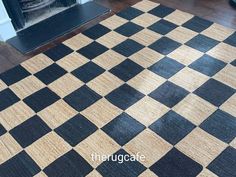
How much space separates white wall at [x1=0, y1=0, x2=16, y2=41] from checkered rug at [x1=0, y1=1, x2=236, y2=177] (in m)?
0.41

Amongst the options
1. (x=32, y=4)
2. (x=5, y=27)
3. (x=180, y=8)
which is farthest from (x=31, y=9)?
(x=180, y=8)

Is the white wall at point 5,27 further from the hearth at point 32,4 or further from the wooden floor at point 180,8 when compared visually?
the hearth at point 32,4

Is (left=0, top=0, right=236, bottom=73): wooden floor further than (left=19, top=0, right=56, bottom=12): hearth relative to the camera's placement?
No

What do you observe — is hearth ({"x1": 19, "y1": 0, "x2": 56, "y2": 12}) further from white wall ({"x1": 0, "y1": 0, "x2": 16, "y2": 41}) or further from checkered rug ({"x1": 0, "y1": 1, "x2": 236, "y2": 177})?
checkered rug ({"x1": 0, "y1": 1, "x2": 236, "y2": 177})

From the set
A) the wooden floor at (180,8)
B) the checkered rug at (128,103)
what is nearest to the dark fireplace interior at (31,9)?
the wooden floor at (180,8)

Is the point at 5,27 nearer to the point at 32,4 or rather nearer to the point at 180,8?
the point at 32,4

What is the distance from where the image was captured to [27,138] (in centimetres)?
171

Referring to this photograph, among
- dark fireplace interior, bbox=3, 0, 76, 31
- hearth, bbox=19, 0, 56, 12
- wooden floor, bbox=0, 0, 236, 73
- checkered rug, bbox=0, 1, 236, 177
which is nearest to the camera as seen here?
checkered rug, bbox=0, 1, 236, 177

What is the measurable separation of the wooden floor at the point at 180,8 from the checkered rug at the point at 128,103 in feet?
0.29

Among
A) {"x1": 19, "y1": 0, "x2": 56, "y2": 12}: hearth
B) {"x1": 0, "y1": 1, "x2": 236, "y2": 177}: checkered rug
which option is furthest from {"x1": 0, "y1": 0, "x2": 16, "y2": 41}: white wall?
{"x1": 0, "y1": 1, "x2": 236, "y2": 177}: checkered rug

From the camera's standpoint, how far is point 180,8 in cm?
264

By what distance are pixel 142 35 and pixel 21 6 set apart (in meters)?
1.09

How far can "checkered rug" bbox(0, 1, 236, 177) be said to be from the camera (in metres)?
1.55

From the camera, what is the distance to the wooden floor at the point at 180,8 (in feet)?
7.62
